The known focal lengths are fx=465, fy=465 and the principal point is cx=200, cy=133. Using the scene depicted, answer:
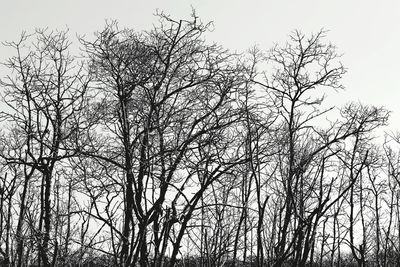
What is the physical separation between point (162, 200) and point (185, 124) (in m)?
2.17

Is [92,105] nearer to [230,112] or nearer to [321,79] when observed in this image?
[230,112]

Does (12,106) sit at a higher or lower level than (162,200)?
higher

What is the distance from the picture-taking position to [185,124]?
326 inches

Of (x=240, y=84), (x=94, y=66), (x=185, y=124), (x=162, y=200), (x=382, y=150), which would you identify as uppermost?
(x=382, y=150)

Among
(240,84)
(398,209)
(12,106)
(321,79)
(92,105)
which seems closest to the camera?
(240,84)

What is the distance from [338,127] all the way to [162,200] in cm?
619

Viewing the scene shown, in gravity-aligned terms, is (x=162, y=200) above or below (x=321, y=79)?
below

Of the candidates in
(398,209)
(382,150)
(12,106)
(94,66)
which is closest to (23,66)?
(12,106)

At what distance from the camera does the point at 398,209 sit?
25344mm

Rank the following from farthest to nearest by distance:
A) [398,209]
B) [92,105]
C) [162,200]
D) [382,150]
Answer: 1. [398,209]
2. [382,150]
3. [92,105]
4. [162,200]

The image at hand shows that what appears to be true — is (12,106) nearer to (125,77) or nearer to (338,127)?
(125,77)

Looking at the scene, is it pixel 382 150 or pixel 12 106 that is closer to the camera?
pixel 12 106

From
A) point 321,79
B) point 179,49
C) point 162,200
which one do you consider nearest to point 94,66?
point 179,49

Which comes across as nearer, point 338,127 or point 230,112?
point 230,112
